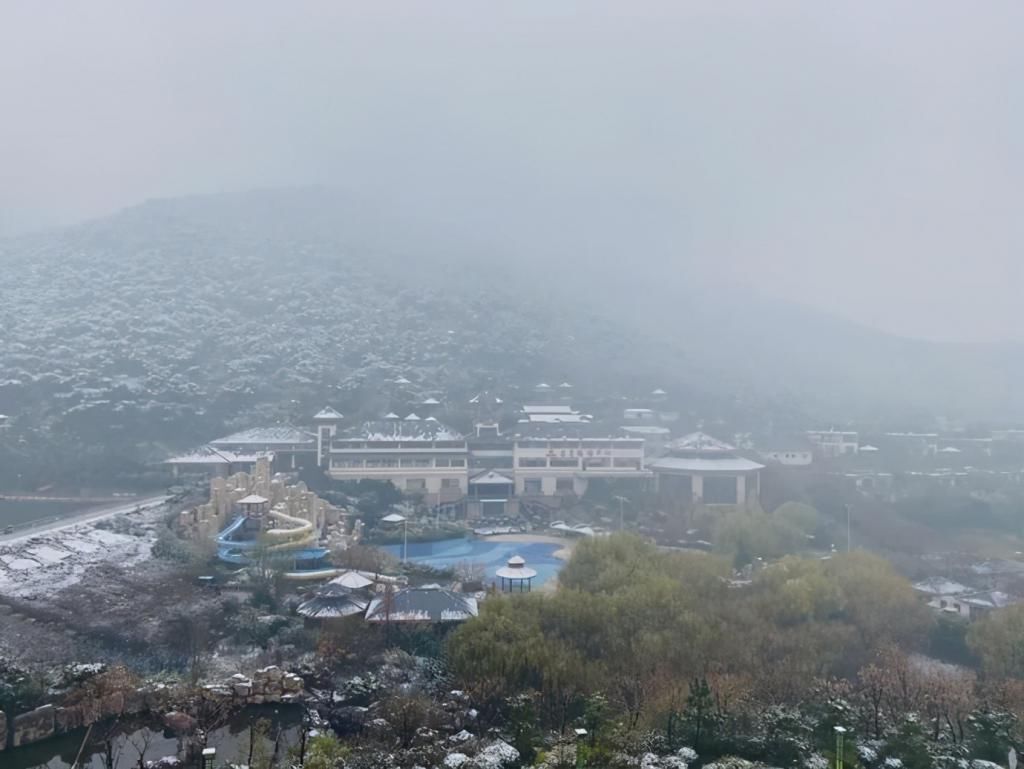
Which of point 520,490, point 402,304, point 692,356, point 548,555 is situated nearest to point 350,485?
point 520,490

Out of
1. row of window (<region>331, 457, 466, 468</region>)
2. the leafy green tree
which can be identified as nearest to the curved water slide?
row of window (<region>331, 457, 466, 468</region>)

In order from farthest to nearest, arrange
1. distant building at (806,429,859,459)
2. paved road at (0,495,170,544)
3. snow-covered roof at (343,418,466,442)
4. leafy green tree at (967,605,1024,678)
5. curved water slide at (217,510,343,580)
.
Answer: distant building at (806,429,859,459) < snow-covered roof at (343,418,466,442) < paved road at (0,495,170,544) < curved water slide at (217,510,343,580) < leafy green tree at (967,605,1024,678)

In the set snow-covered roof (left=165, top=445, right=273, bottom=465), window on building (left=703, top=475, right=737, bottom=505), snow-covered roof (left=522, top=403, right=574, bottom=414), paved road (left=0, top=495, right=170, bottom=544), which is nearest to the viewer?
paved road (left=0, top=495, right=170, bottom=544)

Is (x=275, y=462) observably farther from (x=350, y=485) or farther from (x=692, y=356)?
(x=692, y=356)

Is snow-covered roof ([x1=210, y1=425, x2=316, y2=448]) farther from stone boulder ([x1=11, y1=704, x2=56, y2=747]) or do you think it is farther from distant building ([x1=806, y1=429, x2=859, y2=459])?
→ distant building ([x1=806, y1=429, x2=859, y2=459])

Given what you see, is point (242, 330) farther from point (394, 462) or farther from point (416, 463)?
point (416, 463)
